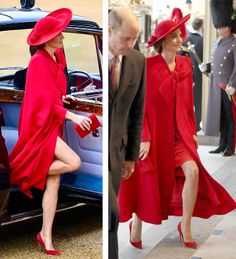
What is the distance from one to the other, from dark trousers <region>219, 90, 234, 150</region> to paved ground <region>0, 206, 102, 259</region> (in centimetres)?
61

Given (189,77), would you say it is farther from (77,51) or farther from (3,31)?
(3,31)

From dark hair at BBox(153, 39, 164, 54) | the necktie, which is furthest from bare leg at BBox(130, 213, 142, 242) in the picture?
dark hair at BBox(153, 39, 164, 54)

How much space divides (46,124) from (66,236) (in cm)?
48

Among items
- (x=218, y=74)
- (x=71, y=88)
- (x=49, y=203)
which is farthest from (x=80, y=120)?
(x=218, y=74)

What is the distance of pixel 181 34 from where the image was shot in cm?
290

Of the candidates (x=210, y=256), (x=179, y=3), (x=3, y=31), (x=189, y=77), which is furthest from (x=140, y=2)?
(x=210, y=256)

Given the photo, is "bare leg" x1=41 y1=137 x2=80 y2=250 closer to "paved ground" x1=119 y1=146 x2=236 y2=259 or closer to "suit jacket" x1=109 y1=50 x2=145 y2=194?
"suit jacket" x1=109 y1=50 x2=145 y2=194

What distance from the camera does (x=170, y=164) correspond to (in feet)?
9.92

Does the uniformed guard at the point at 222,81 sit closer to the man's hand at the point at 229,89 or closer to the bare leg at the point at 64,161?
the man's hand at the point at 229,89

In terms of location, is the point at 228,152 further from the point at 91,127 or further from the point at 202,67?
the point at 91,127

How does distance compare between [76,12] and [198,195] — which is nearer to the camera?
[76,12]

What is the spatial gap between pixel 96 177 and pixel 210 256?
0.59 metres

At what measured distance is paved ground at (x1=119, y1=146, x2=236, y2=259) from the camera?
2.96m

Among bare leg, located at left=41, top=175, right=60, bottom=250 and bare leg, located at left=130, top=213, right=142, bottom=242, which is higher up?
bare leg, located at left=41, top=175, right=60, bottom=250
